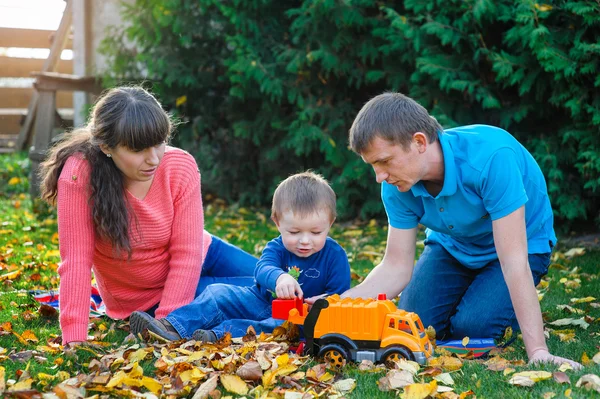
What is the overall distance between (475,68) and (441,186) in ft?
11.2

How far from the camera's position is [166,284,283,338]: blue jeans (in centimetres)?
357

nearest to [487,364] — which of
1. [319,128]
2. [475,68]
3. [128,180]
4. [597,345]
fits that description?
[597,345]

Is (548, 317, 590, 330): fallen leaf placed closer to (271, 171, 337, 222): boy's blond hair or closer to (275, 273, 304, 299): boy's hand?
(271, 171, 337, 222): boy's blond hair

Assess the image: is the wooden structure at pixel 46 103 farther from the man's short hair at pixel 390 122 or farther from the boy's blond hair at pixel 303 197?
the man's short hair at pixel 390 122

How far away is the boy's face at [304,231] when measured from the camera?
356cm

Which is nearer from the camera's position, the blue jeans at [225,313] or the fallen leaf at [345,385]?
the fallen leaf at [345,385]

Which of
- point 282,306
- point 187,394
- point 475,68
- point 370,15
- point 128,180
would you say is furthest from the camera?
point 370,15

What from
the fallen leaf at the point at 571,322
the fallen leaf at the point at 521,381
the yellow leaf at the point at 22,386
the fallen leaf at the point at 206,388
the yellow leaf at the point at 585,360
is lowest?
the fallen leaf at the point at 571,322

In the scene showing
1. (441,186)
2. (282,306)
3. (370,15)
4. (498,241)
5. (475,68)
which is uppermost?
(370,15)

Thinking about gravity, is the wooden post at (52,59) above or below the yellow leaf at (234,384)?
above

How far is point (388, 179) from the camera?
126 inches

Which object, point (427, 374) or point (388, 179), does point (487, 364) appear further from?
point (388, 179)

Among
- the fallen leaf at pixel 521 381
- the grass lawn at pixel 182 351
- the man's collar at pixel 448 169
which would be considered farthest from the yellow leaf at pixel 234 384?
the man's collar at pixel 448 169

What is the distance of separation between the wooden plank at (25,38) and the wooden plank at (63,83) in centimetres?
666
